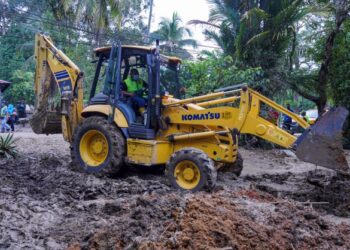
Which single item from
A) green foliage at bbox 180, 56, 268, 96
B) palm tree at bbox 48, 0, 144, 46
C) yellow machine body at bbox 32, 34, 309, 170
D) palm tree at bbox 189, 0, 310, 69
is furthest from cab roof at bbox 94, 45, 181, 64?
palm tree at bbox 48, 0, 144, 46

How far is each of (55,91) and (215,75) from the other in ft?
22.6

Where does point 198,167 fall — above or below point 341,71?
below

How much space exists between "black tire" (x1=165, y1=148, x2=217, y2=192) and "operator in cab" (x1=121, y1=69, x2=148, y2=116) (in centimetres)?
145

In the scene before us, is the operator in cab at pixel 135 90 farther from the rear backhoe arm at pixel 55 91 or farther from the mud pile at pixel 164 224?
the mud pile at pixel 164 224

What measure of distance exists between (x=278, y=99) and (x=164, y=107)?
9.10 m

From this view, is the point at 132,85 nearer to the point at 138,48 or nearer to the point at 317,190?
the point at 138,48

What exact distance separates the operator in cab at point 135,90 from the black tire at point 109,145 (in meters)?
0.61

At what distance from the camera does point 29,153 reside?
1159cm

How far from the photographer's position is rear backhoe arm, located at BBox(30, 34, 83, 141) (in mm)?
9547

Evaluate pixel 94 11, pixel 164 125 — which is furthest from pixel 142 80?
pixel 94 11

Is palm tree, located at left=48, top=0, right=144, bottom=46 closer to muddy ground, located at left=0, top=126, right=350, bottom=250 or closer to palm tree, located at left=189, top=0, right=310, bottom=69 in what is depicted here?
palm tree, located at left=189, top=0, right=310, bottom=69

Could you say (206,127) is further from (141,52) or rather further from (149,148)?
(141,52)

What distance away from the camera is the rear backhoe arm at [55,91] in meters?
9.55

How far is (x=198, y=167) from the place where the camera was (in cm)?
755
